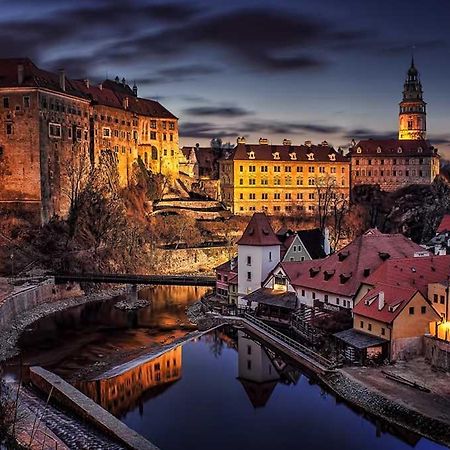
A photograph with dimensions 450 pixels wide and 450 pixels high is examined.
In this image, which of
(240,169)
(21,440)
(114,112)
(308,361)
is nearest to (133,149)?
(114,112)

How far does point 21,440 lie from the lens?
2316cm

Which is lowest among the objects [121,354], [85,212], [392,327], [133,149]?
[121,354]

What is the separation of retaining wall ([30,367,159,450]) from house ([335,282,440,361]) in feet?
42.4

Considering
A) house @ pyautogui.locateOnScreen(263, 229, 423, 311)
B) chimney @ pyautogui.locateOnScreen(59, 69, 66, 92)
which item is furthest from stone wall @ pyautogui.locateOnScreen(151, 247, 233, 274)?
house @ pyautogui.locateOnScreen(263, 229, 423, 311)

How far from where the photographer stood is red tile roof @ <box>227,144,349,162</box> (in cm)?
8781

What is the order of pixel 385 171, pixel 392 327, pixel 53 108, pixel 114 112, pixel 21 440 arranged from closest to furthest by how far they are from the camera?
pixel 21 440 → pixel 392 327 → pixel 53 108 → pixel 114 112 → pixel 385 171

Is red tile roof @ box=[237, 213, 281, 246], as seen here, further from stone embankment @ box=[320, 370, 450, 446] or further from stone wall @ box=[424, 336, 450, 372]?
stone wall @ box=[424, 336, 450, 372]

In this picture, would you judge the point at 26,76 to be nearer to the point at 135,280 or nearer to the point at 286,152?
the point at 135,280

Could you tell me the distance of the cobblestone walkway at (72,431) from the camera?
2427 centimetres

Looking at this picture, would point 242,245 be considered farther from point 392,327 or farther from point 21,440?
point 21,440

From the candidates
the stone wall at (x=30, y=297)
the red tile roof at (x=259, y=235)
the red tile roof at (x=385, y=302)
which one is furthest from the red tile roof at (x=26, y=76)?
the red tile roof at (x=385, y=302)

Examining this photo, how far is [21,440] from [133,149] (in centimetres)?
6495

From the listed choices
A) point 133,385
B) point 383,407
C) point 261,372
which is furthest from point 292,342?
point 383,407

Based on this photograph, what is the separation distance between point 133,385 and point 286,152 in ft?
200
